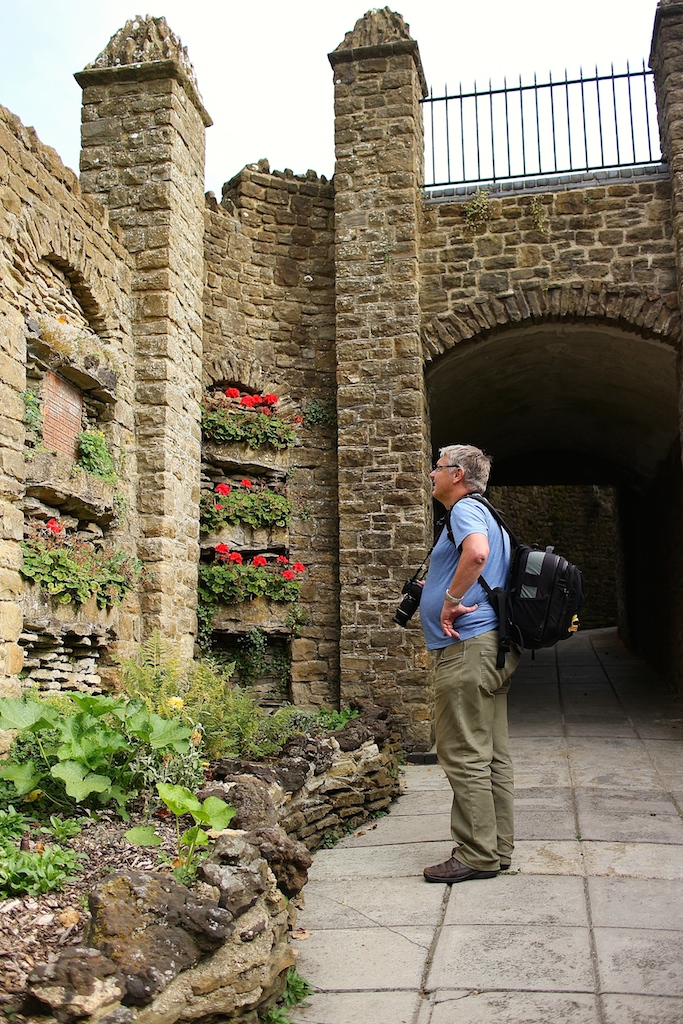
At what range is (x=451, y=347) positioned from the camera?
764 cm

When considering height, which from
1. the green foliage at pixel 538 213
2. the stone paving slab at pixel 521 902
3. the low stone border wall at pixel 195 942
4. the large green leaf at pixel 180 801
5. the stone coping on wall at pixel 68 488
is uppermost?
the green foliage at pixel 538 213

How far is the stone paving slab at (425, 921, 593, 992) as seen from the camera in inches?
111

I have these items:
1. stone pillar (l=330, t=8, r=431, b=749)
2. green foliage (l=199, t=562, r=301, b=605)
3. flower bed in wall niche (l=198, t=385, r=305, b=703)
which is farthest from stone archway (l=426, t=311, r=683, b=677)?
green foliage (l=199, t=562, r=301, b=605)

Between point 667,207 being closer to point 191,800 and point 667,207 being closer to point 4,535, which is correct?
point 4,535

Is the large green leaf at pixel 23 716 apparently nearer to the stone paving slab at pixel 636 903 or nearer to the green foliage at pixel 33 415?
the green foliage at pixel 33 415

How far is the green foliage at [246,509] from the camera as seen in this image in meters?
7.57

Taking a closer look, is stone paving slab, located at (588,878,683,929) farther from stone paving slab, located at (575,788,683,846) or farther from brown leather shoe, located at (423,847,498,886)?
stone paving slab, located at (575,788,683,846)

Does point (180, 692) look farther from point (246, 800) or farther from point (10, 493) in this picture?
point (246, 800)

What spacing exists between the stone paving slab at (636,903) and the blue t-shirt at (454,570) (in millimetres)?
1158

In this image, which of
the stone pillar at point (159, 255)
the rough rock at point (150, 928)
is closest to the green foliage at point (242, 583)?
the stone pillar at point (159, 255)

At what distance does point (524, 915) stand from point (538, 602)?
122cm

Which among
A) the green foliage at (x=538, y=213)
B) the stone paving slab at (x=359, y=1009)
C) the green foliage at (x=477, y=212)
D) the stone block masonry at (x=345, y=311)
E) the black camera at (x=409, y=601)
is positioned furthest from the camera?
the green foliage at (x=477, y=212)

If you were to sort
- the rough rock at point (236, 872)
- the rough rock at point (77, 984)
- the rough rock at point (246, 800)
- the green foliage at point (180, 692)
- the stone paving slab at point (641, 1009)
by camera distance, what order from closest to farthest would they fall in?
the rough rock at point (77, 984) → the stone paving slab at point (641, 1009) → the rough rock at point (236, 872) → the rough rock at point (246, 800) → the green foliage at point (180, 692)

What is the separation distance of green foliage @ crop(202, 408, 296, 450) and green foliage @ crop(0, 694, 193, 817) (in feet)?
12.5
